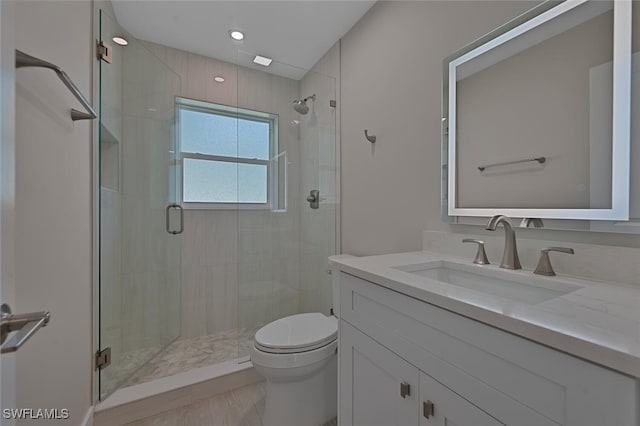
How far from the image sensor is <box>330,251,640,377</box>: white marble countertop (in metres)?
0.42

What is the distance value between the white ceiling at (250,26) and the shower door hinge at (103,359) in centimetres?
224

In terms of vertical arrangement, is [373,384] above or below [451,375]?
below

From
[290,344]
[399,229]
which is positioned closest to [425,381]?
[290,344]

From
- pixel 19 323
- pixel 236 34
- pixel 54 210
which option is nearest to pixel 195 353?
pixel 54 210

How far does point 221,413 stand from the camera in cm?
154

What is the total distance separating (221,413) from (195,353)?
26.9 inches

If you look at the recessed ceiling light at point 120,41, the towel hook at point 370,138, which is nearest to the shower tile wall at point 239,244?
the recessed ceiling light at point 120,41

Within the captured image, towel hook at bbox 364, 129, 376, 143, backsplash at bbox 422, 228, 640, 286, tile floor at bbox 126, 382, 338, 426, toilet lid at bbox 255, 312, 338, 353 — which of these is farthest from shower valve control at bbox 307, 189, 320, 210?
tile floor at bbox 126, 382, 338, 426

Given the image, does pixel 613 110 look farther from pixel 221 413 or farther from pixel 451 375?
pixel 221 413

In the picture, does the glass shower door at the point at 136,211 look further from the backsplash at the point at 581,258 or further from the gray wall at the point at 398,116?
the backsplash at the point at 581,258

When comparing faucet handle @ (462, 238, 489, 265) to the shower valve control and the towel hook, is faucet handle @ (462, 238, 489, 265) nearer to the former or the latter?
the towel hook

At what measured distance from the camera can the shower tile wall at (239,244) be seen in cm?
223

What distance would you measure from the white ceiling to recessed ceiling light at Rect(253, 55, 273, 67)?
0.03m

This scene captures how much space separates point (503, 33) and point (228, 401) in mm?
2373
